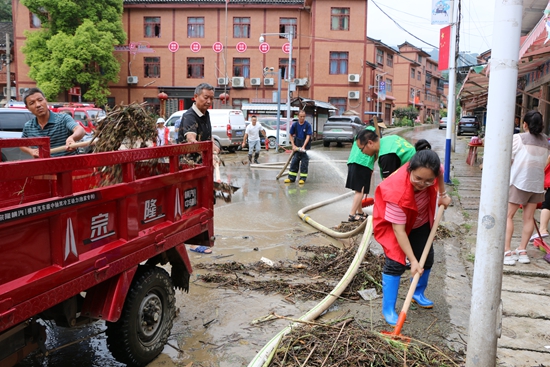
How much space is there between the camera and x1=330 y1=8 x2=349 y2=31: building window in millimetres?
35031

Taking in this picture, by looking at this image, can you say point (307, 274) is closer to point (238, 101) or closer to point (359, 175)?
point (359, 175)

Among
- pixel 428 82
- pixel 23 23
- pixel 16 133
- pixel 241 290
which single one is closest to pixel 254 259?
pixel 241 290

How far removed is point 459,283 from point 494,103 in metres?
2.70

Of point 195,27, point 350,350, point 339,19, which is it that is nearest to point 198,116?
point 350,350

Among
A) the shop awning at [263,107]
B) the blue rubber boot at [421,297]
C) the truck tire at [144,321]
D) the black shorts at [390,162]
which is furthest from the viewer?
the shop awning at [263,107]

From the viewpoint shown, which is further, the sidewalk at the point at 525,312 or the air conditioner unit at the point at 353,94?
Result: the air conditioner unit at the point at 353,94

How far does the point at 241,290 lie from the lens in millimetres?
4781

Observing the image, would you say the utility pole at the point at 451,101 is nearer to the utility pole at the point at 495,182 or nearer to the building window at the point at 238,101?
the utility pole at the point at 495,182

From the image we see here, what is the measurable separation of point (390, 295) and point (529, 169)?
2554mm

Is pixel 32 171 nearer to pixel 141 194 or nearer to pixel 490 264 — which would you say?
pixel 141 194

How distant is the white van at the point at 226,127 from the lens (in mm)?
20094

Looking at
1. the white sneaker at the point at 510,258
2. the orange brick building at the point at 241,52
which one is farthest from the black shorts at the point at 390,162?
the orange brick building at the point at 241,52

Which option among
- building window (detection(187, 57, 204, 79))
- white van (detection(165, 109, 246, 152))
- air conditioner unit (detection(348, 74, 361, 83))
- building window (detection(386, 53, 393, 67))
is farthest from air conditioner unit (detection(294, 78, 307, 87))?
building window (detection(386, 53, 393, 67))

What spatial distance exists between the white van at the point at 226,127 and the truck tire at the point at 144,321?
53.1 feet
